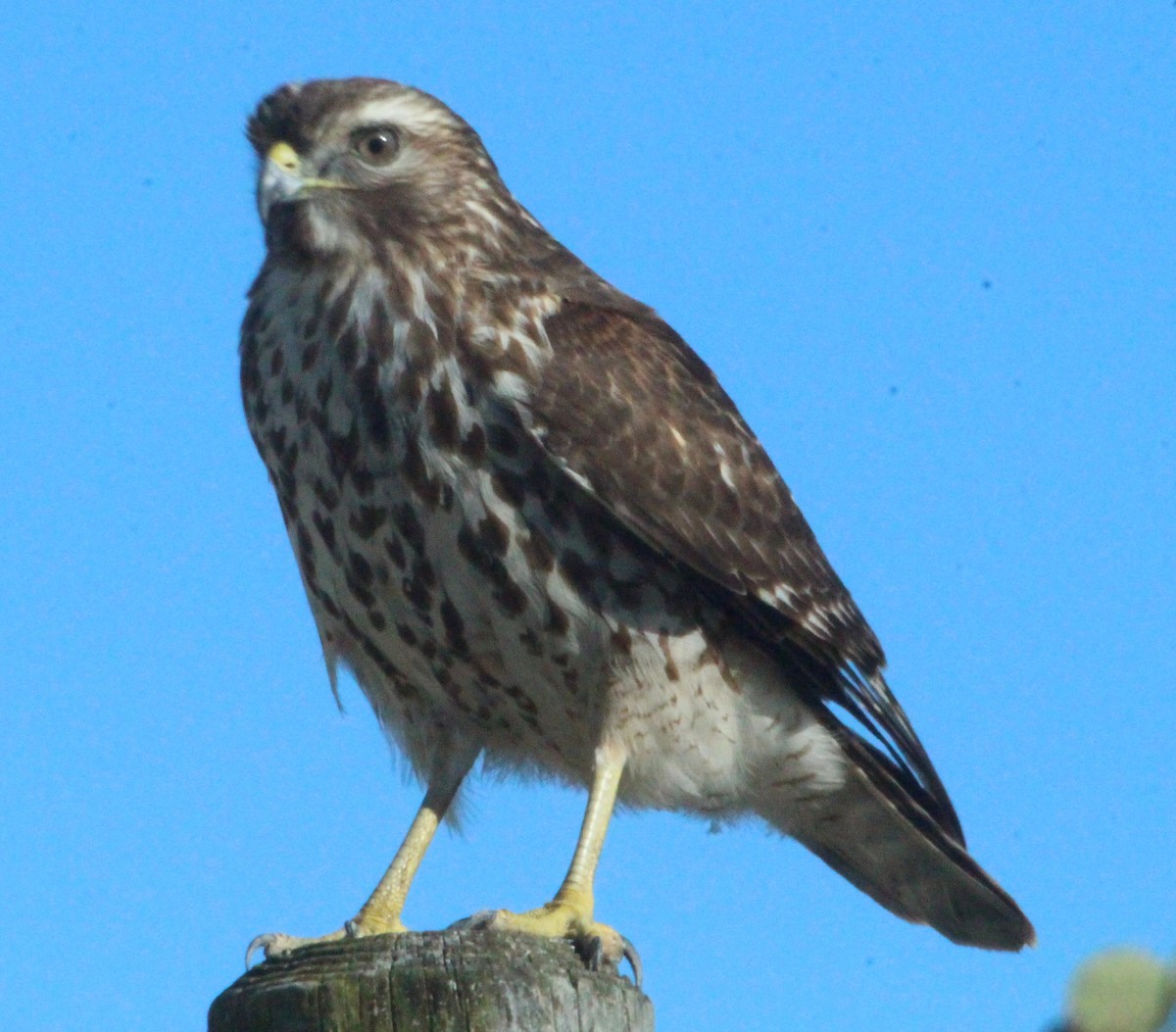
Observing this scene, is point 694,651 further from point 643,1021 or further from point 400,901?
point 643,1021

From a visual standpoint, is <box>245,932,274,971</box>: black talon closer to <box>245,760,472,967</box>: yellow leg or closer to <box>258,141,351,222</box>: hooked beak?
<box>245,760,472,967</box>: yellow leg

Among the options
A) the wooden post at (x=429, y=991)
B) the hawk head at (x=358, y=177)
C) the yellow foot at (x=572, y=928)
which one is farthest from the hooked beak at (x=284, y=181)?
the wooden post at (x=429, y=991)

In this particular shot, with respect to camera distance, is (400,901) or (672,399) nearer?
(400,901)

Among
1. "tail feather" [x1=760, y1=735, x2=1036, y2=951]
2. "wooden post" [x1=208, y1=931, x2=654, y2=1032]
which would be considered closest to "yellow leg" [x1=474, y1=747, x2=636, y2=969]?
"wooden post" [x1=208, y1=931, x2=654, y2=1032]

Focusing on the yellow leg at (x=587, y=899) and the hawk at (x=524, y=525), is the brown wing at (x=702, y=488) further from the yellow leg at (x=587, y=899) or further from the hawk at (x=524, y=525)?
the yellow leg at (x=587, y=899)

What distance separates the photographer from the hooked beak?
461 centimetres

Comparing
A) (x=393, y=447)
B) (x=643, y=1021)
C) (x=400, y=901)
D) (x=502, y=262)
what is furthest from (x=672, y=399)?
(x=643, y=1021)

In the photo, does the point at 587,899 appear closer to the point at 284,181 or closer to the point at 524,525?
the point at 524,525

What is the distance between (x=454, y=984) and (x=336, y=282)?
8.54ft

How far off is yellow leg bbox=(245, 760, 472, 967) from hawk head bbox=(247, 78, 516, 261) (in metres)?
1.53

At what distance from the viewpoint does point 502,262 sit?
4613 millimetres

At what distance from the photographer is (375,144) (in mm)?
4695

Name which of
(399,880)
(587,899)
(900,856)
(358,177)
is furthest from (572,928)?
(358,177)

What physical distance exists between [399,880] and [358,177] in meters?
1.97
